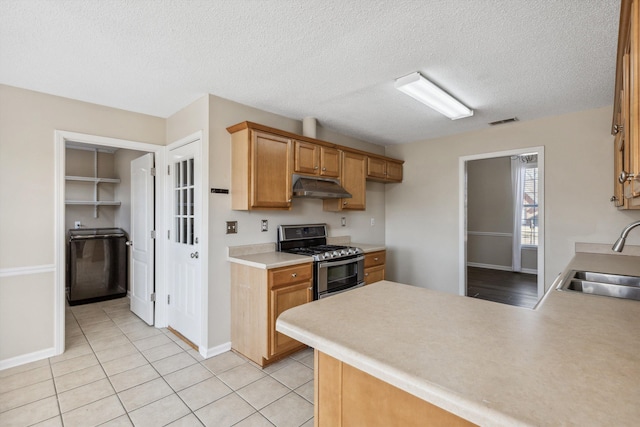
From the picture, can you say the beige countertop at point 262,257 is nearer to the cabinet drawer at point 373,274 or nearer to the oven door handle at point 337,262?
the oven door handle at point 337,262

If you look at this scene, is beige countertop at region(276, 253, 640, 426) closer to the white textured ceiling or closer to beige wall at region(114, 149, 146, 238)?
the white textured ceiling

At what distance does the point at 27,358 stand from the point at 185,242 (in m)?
1.57

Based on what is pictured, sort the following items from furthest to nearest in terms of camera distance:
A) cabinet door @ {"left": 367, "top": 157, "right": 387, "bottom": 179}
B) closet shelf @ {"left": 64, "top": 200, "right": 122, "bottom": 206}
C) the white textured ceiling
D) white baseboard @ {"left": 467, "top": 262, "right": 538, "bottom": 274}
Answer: white baseboard @ {"left": 467, "top": 262, "right": 538, "bottom": 274} → closet shelf @ {"left": 64, "top": 200, "right": 122, "bottom": 206} → cabinet door @ {"left": 367, "top": 157, "right": 387, "bottom": 179} → the white textured ceiling

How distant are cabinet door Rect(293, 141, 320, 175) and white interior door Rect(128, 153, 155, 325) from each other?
1703mm

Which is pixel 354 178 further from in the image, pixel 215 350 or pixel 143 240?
pixel 143 240

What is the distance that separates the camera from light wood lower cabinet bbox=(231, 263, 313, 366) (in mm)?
2510

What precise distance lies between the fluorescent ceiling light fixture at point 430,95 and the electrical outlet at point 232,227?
1.90 metres

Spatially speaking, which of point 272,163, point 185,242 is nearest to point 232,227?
point 185,242

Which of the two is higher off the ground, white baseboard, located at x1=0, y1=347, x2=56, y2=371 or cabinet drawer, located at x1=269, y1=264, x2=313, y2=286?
cabinet drawer, located at x1=269, y1=264, x2=313, y2=286

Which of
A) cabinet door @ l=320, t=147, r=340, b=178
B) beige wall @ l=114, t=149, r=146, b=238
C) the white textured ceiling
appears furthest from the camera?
beige wall @ l=114, t=149, r=146, b=238

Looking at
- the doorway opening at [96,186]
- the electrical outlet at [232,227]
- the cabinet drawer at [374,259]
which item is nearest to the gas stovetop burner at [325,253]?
the cabinet drawer at [374,259]

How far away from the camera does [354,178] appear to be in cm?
383

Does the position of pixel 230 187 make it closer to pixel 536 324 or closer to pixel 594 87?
pixel 536 324

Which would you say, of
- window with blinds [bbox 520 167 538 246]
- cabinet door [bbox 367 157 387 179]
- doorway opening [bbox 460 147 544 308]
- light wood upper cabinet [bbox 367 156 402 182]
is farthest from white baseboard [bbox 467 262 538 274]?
cabinet door [bbox 367 157 387 179]
